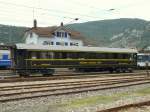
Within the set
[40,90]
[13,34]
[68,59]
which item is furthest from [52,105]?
[13,34]

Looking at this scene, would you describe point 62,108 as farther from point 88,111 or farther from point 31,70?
point 31,70

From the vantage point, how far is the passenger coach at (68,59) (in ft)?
113

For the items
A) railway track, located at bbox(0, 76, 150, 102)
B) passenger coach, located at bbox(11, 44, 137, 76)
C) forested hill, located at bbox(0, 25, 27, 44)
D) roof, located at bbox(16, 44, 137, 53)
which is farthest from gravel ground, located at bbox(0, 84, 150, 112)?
forested hill, located at bbox(0, 25, 27, 44)

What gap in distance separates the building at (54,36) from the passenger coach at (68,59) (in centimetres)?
3576

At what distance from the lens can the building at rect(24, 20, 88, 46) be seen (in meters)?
80.7

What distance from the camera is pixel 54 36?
82625mm

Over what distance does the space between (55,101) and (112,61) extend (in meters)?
27.0

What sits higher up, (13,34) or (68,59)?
(13,34)

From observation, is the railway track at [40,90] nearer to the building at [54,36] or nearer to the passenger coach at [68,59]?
the passenger coach at [68,59]

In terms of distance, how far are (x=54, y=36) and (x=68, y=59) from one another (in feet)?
146

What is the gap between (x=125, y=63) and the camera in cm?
4503

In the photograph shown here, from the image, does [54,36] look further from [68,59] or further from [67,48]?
[67,48]

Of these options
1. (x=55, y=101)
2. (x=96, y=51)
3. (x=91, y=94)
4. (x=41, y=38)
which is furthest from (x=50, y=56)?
(x=41, y=38)

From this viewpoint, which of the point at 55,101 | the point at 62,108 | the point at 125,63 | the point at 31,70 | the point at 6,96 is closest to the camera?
the point at 62,108
